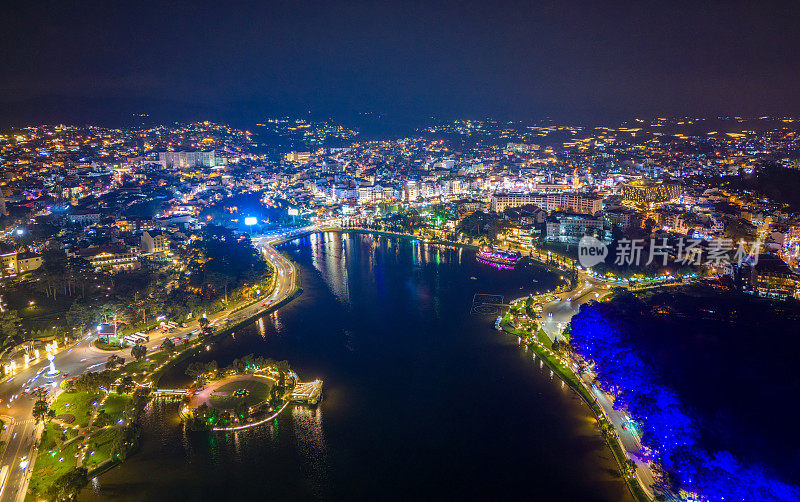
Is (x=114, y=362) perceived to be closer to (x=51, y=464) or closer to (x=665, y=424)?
(x=51, y=464)

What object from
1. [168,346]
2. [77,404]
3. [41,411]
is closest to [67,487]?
[41,411]

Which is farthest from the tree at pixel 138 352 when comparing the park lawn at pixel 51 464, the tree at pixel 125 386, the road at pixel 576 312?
the road at pixel 576 312

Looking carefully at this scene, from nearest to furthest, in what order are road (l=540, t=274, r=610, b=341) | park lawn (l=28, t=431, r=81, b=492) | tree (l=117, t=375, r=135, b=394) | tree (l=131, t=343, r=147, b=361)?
1. park lawn (l=28, t=431, r=81, b=492)
2. tree (l=117, t=375, r=135, b=394)
3. tree (l=131, t=343, r=147, b=361)
4. road (l=540, t=274, r=610, b=341)

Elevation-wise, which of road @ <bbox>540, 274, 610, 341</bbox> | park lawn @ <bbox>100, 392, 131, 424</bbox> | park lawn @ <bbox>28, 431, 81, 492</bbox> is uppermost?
road @ <bbox>540, 274, 610, 341</bbox>

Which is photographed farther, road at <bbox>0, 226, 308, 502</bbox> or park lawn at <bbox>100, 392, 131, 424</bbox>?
park lawn at <bbox>100, 392, 131, 424</bbox>

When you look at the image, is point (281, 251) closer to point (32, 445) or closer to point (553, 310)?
point (553, 310)

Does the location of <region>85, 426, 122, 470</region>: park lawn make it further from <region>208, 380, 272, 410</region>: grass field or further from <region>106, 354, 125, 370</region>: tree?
<region>106, 354, 125, 370</region>: tree

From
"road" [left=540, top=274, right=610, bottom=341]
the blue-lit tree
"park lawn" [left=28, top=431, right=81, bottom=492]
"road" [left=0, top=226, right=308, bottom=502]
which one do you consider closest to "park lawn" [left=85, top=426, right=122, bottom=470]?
"park lawn" [left=28, top=431, right=81, bottom=492]

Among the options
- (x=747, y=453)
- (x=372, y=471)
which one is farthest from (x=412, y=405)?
(x=747, y=453)
